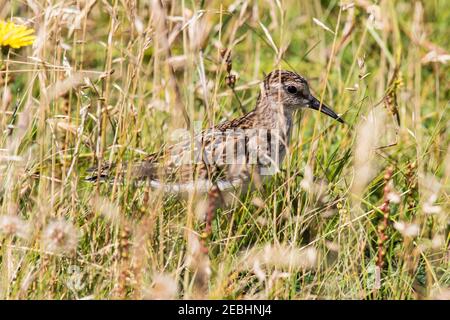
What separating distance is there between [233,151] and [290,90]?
60cm

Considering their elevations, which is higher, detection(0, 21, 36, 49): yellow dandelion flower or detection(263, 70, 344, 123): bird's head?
detection(263, 70, 344, 123): bird's head

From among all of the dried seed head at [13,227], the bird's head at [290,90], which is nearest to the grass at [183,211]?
the dried seed head at [13,227]

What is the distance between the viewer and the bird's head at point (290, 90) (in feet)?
19.2

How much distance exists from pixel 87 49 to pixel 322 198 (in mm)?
3029

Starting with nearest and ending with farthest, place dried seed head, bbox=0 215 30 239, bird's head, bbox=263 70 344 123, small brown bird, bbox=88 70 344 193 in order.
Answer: dried seed head, bbox=0 215 30 239
small brown bird, bbox=88 70 344 193
bird's head, bbox=263 70 344 123

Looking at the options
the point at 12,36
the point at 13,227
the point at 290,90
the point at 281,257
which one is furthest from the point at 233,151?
the point at 13,227

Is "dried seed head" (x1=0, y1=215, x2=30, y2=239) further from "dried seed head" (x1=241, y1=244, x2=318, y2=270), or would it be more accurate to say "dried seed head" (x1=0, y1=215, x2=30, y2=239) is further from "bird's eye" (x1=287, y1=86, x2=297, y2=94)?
"bird's eye" (x1=287, y1=86, x2=297, y2=94)

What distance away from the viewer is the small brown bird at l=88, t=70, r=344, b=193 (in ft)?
16.1

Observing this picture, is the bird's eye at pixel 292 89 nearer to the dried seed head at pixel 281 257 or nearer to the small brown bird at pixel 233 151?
the small brown bird at pixel 233 151

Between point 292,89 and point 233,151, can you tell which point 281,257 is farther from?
point 292,89

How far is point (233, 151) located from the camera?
5523mm

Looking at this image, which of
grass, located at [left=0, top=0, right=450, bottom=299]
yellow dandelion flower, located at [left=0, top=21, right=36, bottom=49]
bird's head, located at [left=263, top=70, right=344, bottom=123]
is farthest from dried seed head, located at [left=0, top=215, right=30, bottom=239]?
bird's head, located at [left=263, top=70, right=344, bottom=123]
